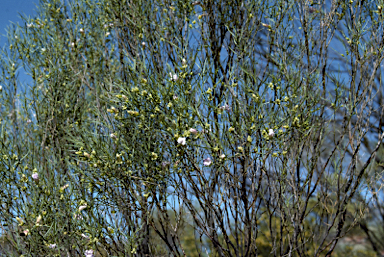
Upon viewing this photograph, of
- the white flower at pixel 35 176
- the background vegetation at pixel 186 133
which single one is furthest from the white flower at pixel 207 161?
the white flower at pixel 35 176

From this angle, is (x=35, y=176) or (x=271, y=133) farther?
(x=35, y=176)

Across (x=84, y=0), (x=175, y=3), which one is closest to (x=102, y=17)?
(x=84, y=0)

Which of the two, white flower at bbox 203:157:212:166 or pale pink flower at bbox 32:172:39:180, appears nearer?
white flower at bbox 203:157:212:166

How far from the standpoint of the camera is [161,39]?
11.2ft

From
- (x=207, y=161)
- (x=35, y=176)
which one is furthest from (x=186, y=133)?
(x=35, y=176)

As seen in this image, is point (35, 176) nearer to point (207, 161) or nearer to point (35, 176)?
point (35, 176)

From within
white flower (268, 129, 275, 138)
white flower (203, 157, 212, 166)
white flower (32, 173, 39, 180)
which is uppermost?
white flower (32, 173, 39, 180)

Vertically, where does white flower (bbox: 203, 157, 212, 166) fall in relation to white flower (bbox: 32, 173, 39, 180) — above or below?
below

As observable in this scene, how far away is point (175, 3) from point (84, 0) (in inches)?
61.8

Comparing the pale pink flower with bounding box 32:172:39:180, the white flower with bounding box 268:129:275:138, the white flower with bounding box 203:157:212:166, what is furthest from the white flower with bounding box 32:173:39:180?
the white flower with bounding box 268:129:275:138

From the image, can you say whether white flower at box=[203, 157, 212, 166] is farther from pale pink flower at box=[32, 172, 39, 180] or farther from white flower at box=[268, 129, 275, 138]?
pale pink flower at box=[32, 172, 39, 180]

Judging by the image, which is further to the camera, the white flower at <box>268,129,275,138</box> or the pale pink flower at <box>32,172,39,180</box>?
the pale pink flower at <box>32,172,39,180</box>

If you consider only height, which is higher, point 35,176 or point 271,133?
point 35,176

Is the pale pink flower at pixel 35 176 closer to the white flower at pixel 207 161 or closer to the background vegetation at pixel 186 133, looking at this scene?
the background vegetation at pixel 186 133
